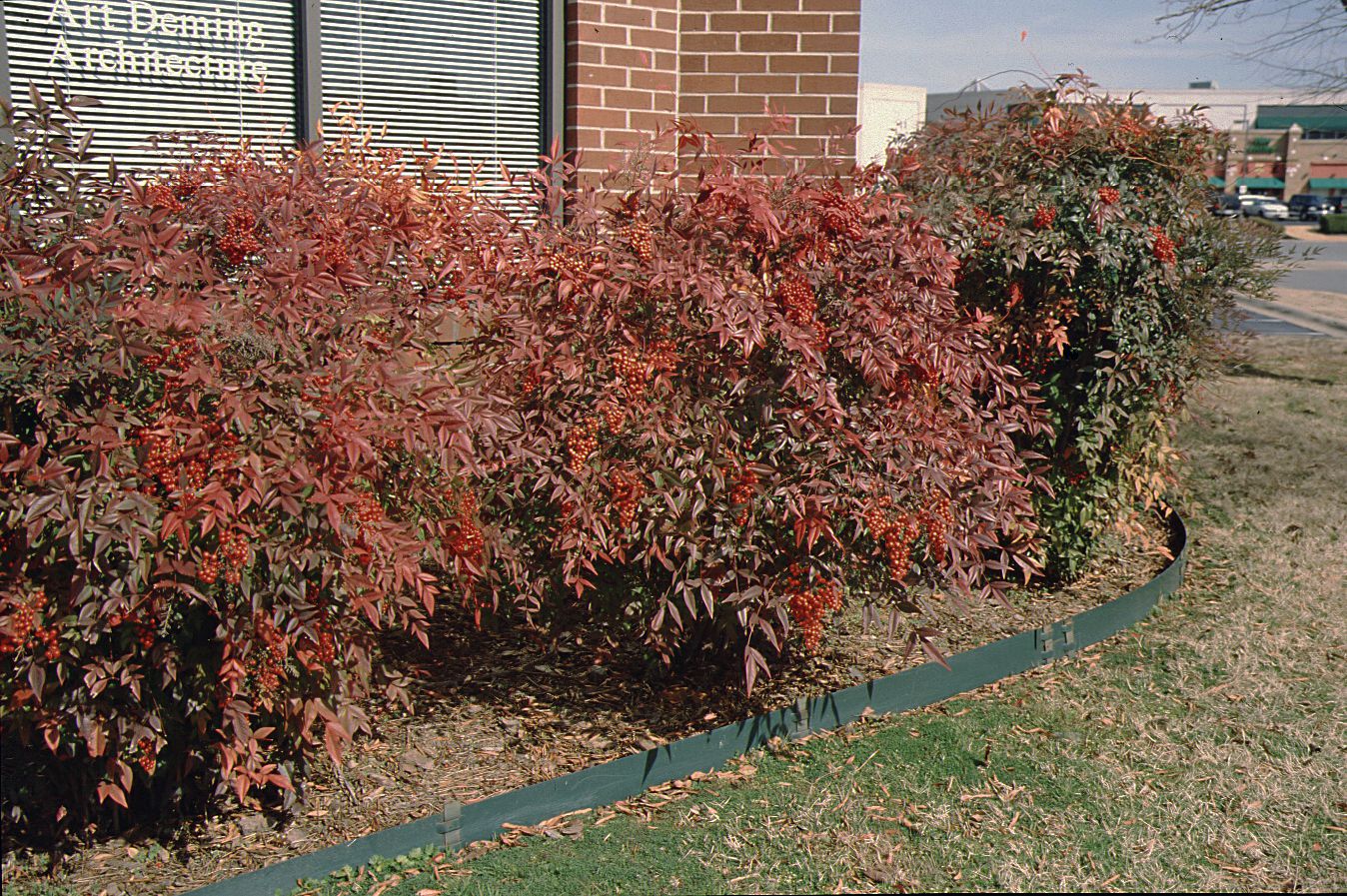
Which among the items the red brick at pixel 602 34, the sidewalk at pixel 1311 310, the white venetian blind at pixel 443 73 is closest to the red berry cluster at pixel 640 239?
the white venetian blind at pixel 443 73

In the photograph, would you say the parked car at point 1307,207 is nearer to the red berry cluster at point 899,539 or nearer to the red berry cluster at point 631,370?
the red berry cluster at point 899,539

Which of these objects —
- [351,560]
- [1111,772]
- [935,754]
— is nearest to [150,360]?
[351,560]

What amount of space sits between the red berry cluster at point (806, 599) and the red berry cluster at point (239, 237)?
188 cm

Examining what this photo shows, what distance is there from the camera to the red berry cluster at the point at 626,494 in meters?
3.75

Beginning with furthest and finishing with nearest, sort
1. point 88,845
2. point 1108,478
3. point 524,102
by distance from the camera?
1. point 524,102
2. point 1108,478
3. point 88,845

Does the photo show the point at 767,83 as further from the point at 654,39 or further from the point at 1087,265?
the point at 1087,265

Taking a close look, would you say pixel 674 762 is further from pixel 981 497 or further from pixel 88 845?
pixel 88 845

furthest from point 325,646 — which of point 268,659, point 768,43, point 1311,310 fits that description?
point 1311,310

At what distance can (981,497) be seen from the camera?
13.5 feet

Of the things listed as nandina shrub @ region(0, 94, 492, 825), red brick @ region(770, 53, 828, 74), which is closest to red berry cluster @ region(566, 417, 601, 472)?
nandina shrub @ region(0, 94, 492, 825)

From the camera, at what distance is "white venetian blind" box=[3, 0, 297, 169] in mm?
5031

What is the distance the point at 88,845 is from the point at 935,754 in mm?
2606

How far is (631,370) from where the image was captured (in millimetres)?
3748

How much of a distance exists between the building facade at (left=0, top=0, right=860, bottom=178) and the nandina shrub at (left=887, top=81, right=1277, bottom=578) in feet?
3.27
